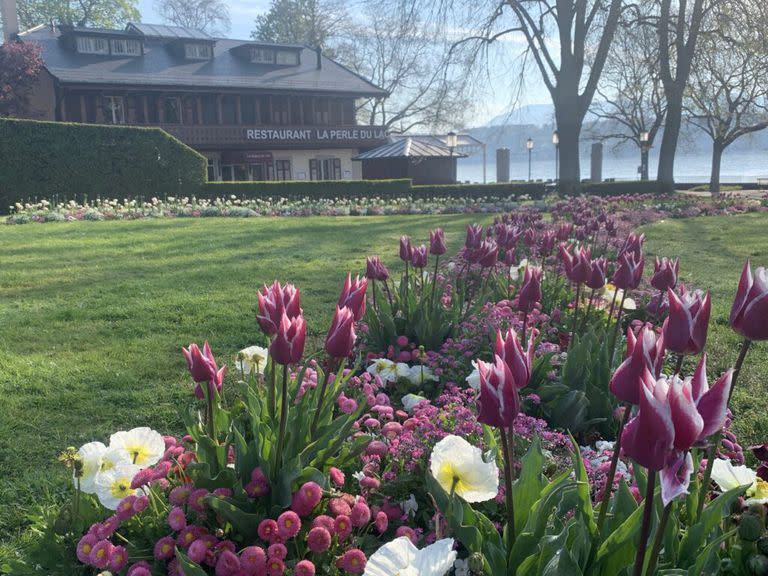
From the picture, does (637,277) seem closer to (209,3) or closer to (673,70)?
(673,70)

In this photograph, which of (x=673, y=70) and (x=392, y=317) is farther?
(x=673, y=70)

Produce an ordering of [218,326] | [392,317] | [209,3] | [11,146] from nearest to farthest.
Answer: [392,317], [218,326], [11,146], [209,3]

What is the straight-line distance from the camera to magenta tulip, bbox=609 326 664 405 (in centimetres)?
162

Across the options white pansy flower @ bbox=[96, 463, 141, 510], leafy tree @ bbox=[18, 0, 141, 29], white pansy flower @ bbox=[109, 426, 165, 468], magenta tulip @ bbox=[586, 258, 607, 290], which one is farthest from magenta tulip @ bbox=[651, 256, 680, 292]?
leafy tree @ bbox=[18, 0, 141, 29]

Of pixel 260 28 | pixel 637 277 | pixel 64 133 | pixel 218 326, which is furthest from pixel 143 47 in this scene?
pixel 637 277

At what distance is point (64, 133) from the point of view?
19.8 m

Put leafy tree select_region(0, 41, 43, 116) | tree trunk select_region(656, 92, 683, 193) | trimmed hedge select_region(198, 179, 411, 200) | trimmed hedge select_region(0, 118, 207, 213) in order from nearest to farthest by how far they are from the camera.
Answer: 1. trimmed hedge select_region(0, 118, 207, 213)
2. trimmed hedge select_region(198, 179, 411, 200)
3. tree trunk select_region(656, 92, 683, 193)
4. leafy tree select_region(0, 41, 43, 116)

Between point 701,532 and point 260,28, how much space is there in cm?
6236

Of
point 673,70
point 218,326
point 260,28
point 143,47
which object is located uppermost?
point 260,28

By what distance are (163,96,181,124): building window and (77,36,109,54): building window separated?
3.99 meters

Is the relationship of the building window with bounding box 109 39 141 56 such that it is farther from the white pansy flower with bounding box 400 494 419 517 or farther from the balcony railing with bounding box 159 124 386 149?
the white pansy flower with bounding box 400 494 419 517

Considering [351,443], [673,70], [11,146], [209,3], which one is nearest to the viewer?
[351,443]

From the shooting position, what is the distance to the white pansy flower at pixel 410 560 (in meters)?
1.63

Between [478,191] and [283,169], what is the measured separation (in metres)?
16.1
